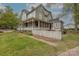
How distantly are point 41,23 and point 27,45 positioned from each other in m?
0.20

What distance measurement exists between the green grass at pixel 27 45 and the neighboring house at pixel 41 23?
63mm

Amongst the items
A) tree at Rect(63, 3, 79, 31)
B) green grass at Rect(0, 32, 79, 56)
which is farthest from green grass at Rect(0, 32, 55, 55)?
tree at Rect(63, 3, 79, 31)

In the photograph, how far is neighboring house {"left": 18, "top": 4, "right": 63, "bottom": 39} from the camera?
6.18 ft

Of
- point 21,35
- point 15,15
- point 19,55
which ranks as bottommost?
point 19,55

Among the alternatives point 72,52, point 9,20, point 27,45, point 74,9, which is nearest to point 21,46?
point 27,45

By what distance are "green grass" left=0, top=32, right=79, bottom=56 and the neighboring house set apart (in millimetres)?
63

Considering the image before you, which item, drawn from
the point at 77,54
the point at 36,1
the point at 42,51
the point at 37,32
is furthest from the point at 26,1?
the point at 77,54

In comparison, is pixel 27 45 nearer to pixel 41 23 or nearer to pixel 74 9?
→ pixel 41 23

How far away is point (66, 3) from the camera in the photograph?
1.87 m

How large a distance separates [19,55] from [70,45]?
39 centimetres

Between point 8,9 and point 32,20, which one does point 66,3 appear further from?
point 8,9

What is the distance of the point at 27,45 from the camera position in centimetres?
188

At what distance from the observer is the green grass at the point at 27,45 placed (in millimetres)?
1865

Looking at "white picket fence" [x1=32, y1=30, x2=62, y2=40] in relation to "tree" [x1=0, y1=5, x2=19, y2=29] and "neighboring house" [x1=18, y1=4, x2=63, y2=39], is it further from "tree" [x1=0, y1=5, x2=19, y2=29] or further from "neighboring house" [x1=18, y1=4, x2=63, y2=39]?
"tree" [x1=0, y1=5, x2=19, y2=29]
